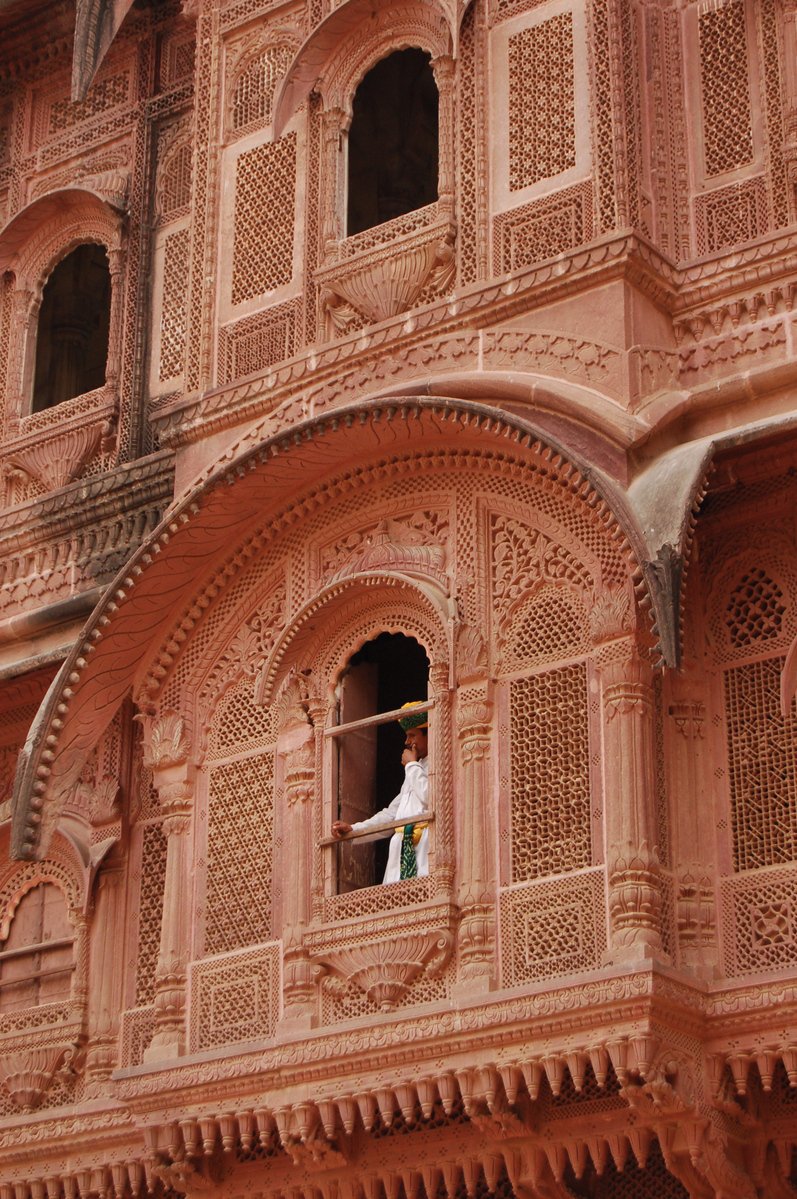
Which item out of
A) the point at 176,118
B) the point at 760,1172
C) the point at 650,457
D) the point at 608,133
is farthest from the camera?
the point at 176,118

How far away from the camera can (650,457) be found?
10.3m

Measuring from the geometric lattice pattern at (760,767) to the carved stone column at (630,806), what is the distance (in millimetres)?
409

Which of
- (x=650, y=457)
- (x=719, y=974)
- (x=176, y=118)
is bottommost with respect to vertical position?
(x=719, y=974)

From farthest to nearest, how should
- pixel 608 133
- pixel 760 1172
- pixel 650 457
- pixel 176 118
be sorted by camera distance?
1. pixel 176 118
2. pixel 608 133
3. pixel 650 457
4. pixel 760 1172

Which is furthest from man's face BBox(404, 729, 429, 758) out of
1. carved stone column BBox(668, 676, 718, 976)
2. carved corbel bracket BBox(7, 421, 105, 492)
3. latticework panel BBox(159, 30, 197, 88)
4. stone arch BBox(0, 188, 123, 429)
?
latticework panel BBox(159, 30, 197, 88)

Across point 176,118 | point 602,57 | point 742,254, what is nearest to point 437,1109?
point 742,254

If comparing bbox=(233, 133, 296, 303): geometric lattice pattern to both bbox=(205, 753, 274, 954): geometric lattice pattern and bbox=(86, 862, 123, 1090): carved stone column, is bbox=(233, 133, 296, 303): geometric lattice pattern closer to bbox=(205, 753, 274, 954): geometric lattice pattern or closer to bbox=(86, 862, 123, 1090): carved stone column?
bbox=(205, 753, 274, 954): geometric lattice pattern

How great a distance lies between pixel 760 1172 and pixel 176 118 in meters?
6.86

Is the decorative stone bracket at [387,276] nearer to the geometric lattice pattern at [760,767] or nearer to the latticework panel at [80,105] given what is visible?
the geometric lattice pattern at [760,767]

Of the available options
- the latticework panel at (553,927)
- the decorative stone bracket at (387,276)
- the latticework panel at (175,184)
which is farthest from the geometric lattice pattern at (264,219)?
the latticework panel at (553,927)

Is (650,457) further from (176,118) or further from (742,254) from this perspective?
(176,118)

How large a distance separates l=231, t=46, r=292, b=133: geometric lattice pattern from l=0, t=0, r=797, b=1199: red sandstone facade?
0.03 metres

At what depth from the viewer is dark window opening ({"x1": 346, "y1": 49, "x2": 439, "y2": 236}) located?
13.9 m

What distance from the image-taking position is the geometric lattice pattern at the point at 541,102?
36.9 ft
